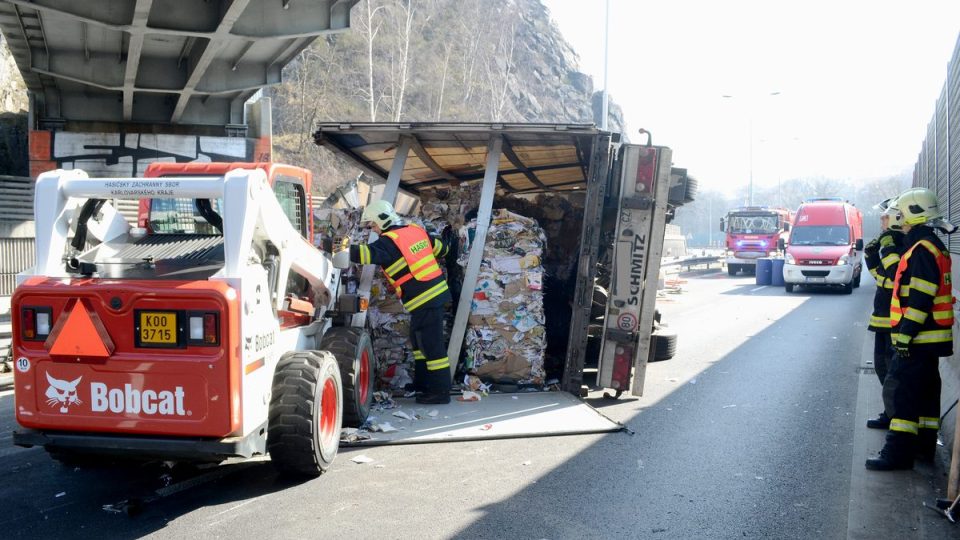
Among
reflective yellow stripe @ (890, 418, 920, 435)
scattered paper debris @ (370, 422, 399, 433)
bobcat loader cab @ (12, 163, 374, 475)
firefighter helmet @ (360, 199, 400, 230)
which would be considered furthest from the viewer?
firefighter helmet @ (360, 199, 400, 230)

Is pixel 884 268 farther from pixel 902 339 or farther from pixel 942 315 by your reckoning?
pixel 902 339

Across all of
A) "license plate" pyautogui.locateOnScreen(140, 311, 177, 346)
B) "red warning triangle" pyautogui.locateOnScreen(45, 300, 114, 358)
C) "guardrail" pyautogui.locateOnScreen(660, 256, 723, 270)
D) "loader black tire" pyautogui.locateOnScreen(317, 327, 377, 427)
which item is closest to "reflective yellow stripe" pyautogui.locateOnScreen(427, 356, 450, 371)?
"loader black tire" pyautogui.locateOnScreen(317, 327, 377, 427)

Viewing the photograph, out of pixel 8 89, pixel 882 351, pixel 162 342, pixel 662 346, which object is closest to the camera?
pixel 162 342

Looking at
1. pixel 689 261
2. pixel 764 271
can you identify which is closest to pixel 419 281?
pixel 764 271

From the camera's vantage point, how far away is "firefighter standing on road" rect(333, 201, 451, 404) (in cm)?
694

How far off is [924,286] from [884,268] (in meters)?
1.09

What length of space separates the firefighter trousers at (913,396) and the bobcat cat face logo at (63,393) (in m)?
5.13

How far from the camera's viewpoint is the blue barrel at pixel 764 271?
26.1 m

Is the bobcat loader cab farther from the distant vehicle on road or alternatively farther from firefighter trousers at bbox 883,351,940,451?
the distant vehicle on road

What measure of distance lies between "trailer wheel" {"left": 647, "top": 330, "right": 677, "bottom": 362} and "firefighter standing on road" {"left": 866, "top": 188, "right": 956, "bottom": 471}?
4.48 m

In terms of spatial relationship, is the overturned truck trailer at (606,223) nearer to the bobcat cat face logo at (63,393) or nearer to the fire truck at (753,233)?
the bobcat cat face logo at (63,393)

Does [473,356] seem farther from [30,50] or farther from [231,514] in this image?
[30,50]

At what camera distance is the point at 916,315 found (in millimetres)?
5234

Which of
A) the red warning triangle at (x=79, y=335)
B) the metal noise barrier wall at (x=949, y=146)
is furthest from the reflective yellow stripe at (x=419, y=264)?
the metal noise barrier wall at (x=949, y=146)
